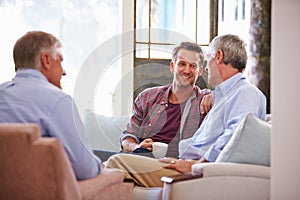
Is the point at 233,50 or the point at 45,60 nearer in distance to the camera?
the point at 45,60

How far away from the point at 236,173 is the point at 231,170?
0.03m

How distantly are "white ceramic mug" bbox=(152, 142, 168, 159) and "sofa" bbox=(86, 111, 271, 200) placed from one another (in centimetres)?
43

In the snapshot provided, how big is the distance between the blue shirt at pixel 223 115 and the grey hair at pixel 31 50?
98cm

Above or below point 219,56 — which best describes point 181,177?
below

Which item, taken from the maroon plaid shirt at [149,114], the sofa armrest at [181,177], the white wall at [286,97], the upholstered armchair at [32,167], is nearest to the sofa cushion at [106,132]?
the maroon plaid shirt at [149,114]

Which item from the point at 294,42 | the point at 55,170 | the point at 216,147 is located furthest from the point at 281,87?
the point at 216,147

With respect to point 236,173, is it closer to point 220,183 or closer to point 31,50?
point 220,183

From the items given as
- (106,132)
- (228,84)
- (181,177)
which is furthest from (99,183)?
(106,132)

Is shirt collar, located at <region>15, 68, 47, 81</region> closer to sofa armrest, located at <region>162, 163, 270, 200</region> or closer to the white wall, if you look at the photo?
sofa armrest, located at <region>162, 163, 270, 200</region>

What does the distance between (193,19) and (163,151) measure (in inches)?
101

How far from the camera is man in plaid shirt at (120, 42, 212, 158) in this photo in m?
3.53

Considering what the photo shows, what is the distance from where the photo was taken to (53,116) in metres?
2.47

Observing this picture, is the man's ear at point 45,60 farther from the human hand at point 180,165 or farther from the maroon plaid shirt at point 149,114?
the maroon plaid shirt at point 149,114

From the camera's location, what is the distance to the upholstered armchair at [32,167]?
2156 millimetres
